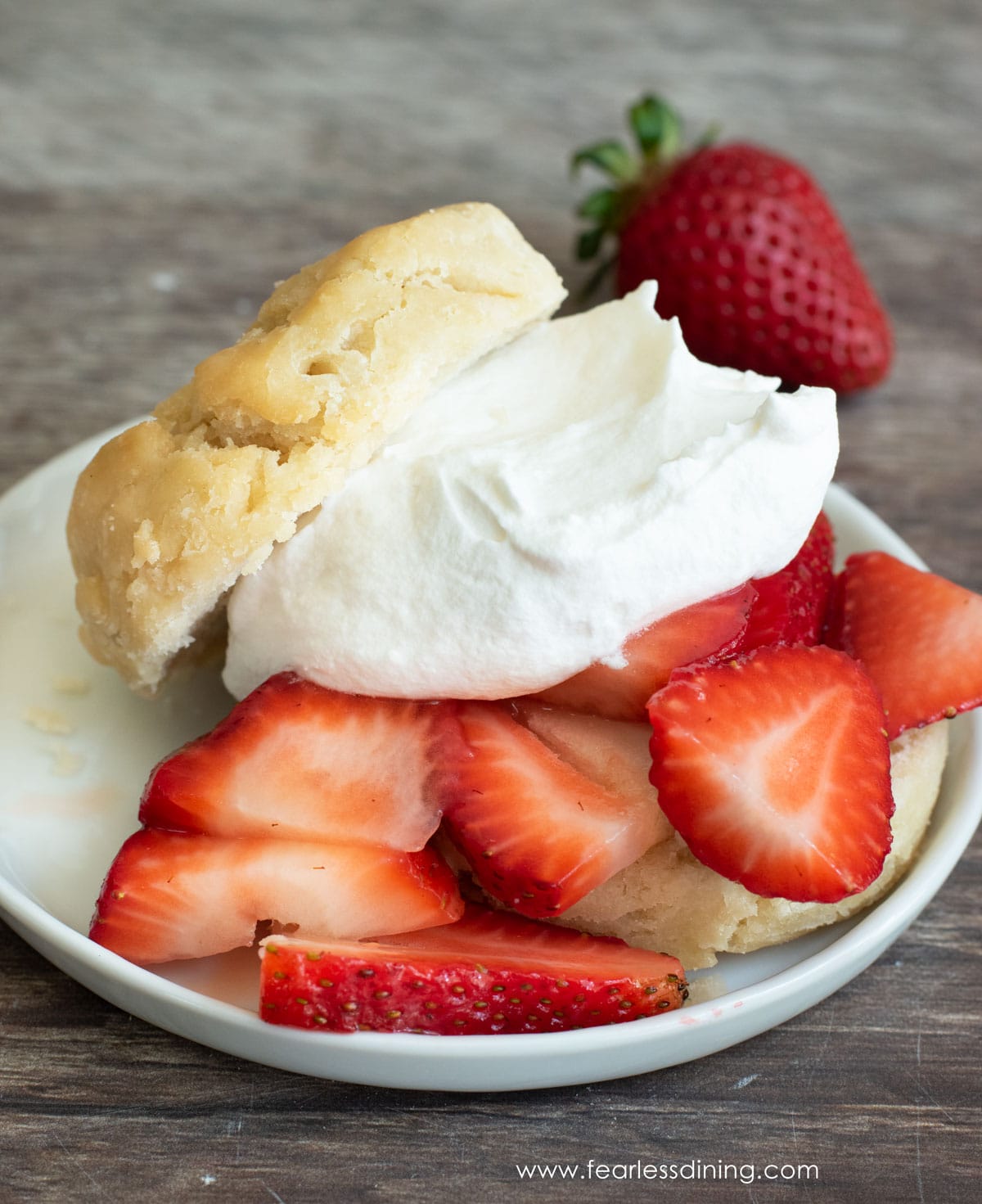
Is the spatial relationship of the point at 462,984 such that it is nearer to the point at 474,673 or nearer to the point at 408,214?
the point at 474,673

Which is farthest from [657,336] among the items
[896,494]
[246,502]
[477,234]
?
[896,494]

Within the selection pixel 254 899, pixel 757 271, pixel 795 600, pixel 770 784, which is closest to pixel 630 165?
pixel 757 271

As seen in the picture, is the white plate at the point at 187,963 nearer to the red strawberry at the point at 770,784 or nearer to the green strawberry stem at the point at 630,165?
the red strawberry at the point at 770,784

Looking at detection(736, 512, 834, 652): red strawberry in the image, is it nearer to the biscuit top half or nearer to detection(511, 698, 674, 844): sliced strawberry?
detection(511, 698, 674, 844): sliced strawberry

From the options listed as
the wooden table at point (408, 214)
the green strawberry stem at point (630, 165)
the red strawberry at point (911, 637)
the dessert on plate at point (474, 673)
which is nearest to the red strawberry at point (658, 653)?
the dessert on plate at point (474, 673)

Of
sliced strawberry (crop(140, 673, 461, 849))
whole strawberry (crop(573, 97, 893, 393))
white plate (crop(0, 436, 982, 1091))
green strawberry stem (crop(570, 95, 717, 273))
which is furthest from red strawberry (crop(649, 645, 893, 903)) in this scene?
green strawberry stem (crop(570, 95, 717, 273))

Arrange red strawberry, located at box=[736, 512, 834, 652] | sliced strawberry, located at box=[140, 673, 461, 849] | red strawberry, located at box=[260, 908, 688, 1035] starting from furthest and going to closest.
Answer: red strawberry, located at box=[736, 512, 834, 652]
sliced strawberry, located at box=[140, 673, 461, 849]
red strawberry, located at box=[260, 908, 688, 1035]
